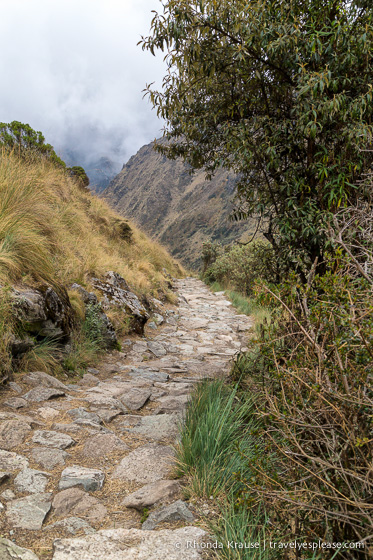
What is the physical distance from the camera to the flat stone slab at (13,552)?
4.79 ft

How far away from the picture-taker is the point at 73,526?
175 cm

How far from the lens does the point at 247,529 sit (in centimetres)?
158

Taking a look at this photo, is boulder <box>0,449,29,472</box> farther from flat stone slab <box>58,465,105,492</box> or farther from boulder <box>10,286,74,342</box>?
boulder <box>10,286,74,342</box>

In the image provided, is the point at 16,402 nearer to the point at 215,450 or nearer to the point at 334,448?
the point at 215,450

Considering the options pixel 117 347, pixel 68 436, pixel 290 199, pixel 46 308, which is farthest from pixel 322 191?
pixel 117 347

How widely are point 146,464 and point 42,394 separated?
1446 mm

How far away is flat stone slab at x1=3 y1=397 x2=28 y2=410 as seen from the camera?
9.60 feet

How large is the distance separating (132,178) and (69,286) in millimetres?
186353

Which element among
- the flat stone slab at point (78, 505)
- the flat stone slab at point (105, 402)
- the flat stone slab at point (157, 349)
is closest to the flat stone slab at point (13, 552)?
the flat stone slab at point (78, 505)

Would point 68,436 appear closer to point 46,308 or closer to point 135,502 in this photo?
point 135,502

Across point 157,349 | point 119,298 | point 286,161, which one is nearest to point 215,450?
point 286,161

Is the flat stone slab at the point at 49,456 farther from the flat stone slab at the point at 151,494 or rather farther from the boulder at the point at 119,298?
the boulder at the point at 119,298

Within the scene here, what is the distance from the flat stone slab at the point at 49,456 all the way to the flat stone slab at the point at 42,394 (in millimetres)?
829

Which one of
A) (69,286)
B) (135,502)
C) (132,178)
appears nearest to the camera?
(135,502)
